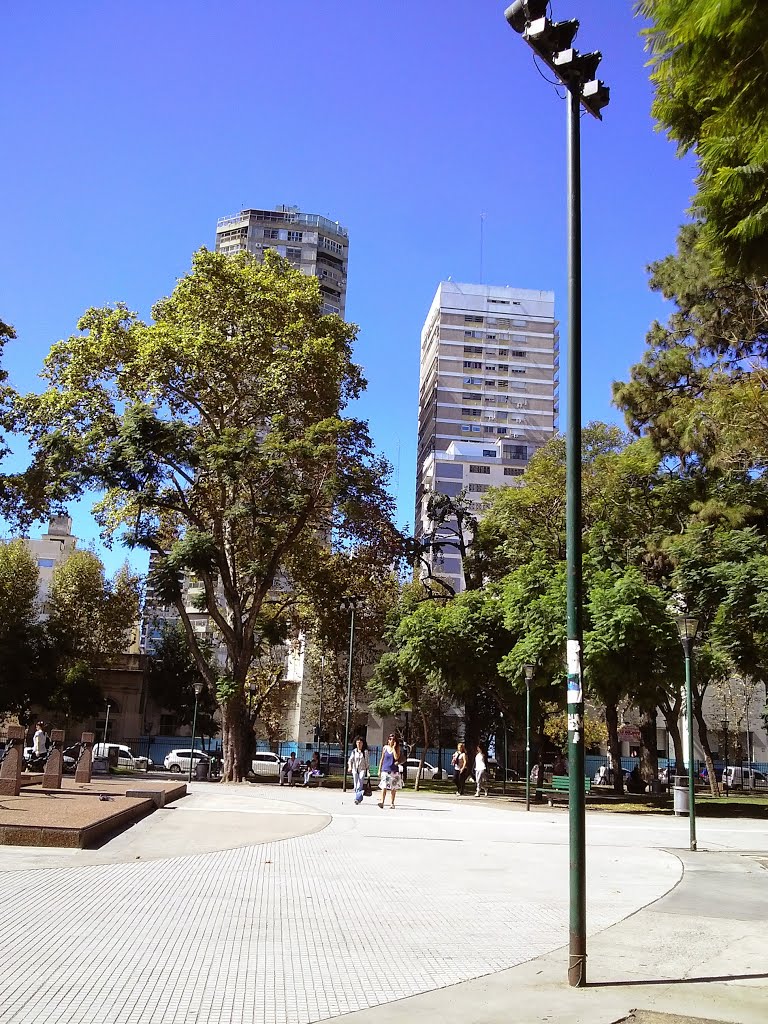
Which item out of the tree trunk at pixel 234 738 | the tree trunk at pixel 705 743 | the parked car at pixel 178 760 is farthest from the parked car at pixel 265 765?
the tree trunk at pixel 705 743

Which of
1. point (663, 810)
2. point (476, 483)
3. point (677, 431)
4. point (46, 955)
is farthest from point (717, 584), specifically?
point (476, 483)

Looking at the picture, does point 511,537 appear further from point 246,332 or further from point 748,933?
point 748,933

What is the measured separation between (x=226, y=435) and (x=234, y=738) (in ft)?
37.5

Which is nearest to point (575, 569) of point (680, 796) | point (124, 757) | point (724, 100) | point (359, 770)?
point (724, 100)

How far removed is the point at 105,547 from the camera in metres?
34.7

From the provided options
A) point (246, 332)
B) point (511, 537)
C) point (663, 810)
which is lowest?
point (663, 810)

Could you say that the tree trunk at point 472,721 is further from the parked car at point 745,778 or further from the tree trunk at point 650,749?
the parked car at point 745,778

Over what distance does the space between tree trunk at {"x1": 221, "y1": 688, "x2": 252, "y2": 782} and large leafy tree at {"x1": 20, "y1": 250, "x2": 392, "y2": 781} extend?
0.18 feet

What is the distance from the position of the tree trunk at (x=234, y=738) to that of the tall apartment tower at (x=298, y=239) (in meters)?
85.6

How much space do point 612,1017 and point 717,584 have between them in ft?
76.6

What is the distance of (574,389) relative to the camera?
24.0ft

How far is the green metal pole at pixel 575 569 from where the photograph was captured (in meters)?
6.36

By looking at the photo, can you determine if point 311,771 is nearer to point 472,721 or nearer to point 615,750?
point 472,721

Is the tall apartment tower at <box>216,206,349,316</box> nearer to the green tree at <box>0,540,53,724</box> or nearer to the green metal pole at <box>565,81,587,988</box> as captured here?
the green tree at <box>0,540,53,724</box>
